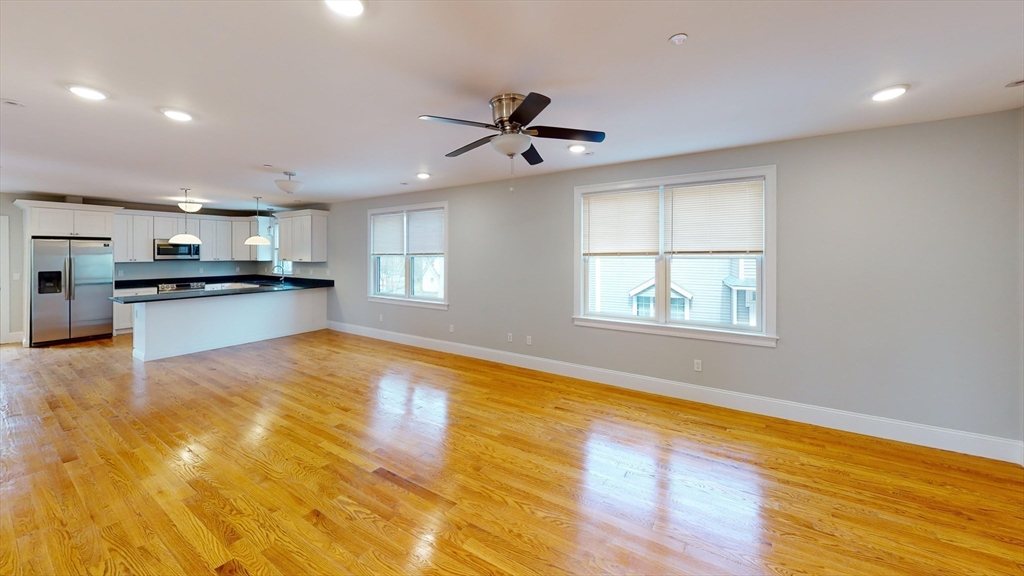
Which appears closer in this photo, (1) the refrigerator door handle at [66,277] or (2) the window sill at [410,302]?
(2) the window sill at [410,302]

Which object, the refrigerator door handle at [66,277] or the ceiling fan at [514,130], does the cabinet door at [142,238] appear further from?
the ceiling fan at [514,130]

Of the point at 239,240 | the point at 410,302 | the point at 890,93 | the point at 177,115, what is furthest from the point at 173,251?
the point at 890,93

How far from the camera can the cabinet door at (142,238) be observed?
291 inches

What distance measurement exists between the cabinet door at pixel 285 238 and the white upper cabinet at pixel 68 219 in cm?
253

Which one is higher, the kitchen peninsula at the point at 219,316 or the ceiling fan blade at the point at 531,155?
the ceiling fan blade at the point at 531,155

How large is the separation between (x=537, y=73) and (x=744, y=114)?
170 centimetres

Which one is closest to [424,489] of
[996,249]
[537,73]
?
[537,73]

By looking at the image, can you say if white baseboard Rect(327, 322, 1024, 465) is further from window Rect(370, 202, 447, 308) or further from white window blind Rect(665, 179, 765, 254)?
window Rect(370, 202, 447, 308)

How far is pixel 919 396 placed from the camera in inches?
121

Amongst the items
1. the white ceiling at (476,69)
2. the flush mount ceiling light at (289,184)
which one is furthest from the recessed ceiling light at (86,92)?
the flush mount ceiling light at (289,184)

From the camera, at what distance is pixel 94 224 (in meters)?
6.59

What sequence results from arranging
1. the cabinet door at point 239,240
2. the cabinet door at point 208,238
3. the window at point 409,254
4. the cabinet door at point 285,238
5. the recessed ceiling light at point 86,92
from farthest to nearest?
1. the cabinet door at point 239,240
2. the cabinet door at point 208,238
3. the cabinet door at point 285,238
4. the window at point 409,254
5. the recessed ceiling light at point 86,92

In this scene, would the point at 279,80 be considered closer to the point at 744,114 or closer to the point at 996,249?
the point at 744,114

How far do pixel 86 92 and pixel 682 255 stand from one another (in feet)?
15.9
